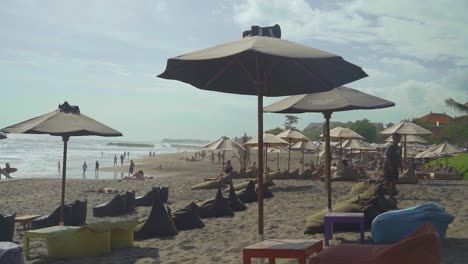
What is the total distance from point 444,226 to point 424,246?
2.82 meters

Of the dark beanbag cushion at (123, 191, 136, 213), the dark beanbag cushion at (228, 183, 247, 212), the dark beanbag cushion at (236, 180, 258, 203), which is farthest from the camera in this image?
the dark beanbag cushion at (123, 191, 136, 213)

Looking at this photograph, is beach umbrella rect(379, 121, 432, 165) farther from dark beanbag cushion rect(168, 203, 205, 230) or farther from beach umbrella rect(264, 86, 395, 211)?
beach umbrella rect(264, 86, 395, 211)

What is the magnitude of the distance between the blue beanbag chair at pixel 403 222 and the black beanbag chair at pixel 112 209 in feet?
25.7

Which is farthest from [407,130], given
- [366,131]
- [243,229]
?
[366,131]

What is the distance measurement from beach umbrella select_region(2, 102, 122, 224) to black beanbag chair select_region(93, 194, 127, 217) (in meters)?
3.54

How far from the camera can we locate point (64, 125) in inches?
317

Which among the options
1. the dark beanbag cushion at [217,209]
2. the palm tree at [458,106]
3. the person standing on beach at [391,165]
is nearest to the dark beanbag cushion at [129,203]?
the dark beanbag cushion at [217,209]

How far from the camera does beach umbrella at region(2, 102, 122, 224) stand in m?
7.82

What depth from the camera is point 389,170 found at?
11.4 m

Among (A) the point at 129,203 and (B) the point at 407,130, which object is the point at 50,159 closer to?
(A) the point at 129,203

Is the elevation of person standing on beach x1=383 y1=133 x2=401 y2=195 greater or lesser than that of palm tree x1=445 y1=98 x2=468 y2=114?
lesser

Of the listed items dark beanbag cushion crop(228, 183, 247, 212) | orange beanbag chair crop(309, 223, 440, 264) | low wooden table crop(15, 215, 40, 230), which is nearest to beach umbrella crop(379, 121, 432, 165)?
dark beanbag cushion crop(228, 183, 247, 212)

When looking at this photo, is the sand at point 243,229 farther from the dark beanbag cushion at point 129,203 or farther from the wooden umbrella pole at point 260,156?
the wooden umbrella pole at point 260,156

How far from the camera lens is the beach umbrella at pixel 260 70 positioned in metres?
4.16
